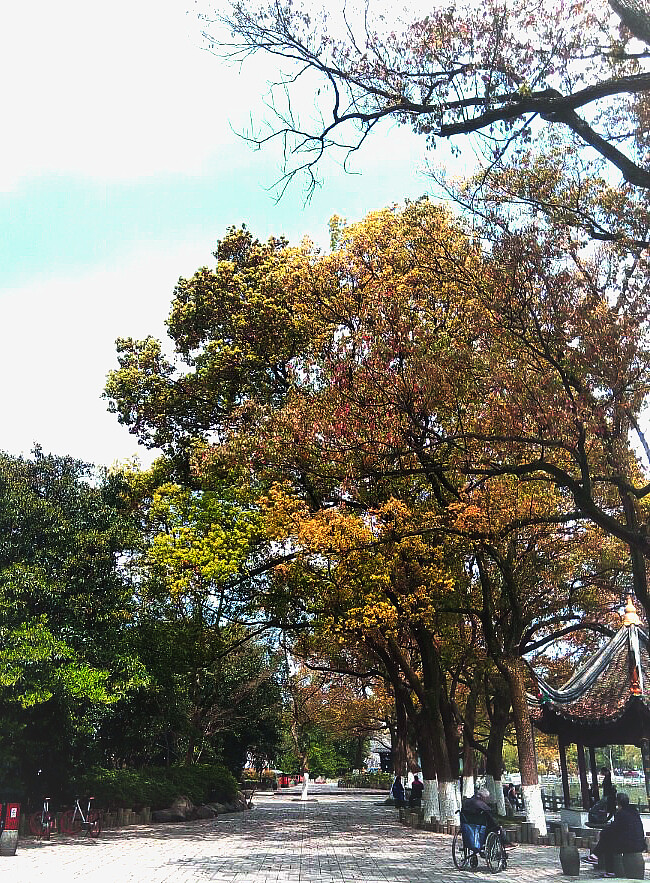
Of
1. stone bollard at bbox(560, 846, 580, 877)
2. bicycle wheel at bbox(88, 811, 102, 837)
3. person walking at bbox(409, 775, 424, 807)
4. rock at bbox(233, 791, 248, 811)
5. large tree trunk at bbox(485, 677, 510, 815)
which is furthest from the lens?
rock at bbox(233, 791, 248, 811)

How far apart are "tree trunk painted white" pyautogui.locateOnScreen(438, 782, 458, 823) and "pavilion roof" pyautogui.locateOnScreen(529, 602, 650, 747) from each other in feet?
10.7

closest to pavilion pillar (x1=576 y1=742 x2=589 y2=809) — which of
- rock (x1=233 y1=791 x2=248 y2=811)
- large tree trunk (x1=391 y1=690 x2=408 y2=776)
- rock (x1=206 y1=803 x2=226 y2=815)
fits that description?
large tree trunk (x1=391 y1=690 x2=408 y2=776)

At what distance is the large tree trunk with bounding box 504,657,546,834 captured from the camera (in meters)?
18.5

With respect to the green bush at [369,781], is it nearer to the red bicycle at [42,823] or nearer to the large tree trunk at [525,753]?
the red bicycle at [42,823]

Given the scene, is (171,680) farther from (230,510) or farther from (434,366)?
(434,366)

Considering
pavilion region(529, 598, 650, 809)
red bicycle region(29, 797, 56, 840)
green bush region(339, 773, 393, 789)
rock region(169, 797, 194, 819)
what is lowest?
green bush region(339, 773, 393, 789)

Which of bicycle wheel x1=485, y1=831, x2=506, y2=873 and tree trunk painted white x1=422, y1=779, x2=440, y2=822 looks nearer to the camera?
bicycle wheel x1=485, y1=831, x2=506, y2=873

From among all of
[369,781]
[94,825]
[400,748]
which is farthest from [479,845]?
[369,781]

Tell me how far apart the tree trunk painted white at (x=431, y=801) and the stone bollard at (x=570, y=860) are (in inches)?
395

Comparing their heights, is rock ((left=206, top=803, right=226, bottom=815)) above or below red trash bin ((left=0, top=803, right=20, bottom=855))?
below

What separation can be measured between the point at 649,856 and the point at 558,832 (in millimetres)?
1802

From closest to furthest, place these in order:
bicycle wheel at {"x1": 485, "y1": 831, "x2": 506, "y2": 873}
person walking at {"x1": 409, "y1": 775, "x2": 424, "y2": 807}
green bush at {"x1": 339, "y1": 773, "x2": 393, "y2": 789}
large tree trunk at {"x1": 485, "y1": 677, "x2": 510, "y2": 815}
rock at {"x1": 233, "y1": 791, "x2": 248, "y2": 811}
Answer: bicycle wheel at {"x1": 485, "y1": 831, "x2": 506, "y2": 873}
large tree trunk at {"x1": 485, "y1": 677, "x2": 510, "y2": 815}
person walking at {"x1": 409, "y1": 775, "x2": 424, "y2": 807}
rock at {"x1": 233, "y1": 791, "x2": 248, "y2": 811}
green bush at {"x1": 339, "y1": 773, "x2": 393, "y2": 789}

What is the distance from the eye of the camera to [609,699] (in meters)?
19.9

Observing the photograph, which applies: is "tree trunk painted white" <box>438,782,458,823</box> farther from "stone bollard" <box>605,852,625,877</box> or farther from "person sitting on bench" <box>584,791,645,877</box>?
"stone bollard" <box>605,852,625,877</box>
